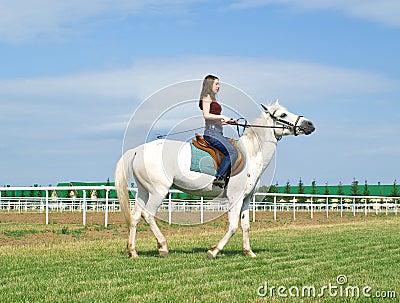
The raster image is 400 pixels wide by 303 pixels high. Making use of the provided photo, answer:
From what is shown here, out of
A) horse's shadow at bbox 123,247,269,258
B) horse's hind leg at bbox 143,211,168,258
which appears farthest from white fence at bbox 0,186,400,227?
horse's hind leg at bbox 143,211,168,258

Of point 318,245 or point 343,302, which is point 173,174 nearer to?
point 318,245

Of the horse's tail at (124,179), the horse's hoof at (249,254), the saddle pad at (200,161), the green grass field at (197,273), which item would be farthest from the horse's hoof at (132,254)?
the horse's hoof at (249,254)

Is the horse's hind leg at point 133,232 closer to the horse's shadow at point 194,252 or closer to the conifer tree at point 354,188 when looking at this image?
the horse's shadow at point 194,252

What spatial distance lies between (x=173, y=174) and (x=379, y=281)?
4.22 metres

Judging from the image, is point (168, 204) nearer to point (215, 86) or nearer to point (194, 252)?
point (194, 252)

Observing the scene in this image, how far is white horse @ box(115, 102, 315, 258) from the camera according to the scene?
10.8 metres

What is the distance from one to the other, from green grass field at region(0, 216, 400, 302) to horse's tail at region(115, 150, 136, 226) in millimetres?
752

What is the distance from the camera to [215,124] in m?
10.7

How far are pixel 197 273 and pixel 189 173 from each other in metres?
2.68

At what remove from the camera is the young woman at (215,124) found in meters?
10.6

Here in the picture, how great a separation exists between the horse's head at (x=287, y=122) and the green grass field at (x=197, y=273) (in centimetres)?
210

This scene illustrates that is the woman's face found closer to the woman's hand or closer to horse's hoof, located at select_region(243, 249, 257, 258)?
the woman's hand

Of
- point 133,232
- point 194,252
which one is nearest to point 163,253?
point 133,232

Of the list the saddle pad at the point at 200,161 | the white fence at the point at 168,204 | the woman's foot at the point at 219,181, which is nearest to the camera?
the saddle pad at the point at 200,161
